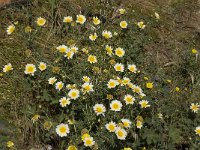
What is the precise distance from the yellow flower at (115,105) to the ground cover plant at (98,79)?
0.03ft

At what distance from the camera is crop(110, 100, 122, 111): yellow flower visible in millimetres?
2964

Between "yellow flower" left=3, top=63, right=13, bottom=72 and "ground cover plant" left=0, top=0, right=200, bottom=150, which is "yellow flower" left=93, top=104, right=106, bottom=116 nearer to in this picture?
"ground cover plant" left=0, top=0, right=200, bottom=150

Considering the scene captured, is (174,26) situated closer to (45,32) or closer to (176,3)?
(176,3)

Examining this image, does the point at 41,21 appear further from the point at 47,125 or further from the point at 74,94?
the point at 47,125

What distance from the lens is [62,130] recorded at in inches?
111

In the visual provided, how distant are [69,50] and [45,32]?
2.75 ft

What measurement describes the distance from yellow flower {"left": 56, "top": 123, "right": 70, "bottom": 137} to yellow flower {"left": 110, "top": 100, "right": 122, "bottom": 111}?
0.36 m

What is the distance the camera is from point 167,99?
3.41 m

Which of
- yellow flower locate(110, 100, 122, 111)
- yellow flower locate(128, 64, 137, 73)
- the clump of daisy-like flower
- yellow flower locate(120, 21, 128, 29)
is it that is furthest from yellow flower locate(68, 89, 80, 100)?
yellow flower locate(120, 21, 128, 29)

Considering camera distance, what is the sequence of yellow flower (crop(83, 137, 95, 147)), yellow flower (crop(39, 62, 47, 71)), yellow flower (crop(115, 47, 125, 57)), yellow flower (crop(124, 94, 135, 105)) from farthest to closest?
yellow flower (crop(115, 47, 125, 57)) → yellow flower (crop(39, 62, 47, 71)) → yellow flower (crop(124, 94, 135, 105)) → yellow flower (crop(83, 137, 95, 147))

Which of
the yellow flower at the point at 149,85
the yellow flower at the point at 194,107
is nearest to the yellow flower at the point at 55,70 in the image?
the yellow flower at the point at 149,85

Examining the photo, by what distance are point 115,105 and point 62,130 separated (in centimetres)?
43

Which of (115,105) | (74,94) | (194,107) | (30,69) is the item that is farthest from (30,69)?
(194,107)

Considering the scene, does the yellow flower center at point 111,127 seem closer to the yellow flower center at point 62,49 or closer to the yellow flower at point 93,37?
the yellow flower center at point 62,49
